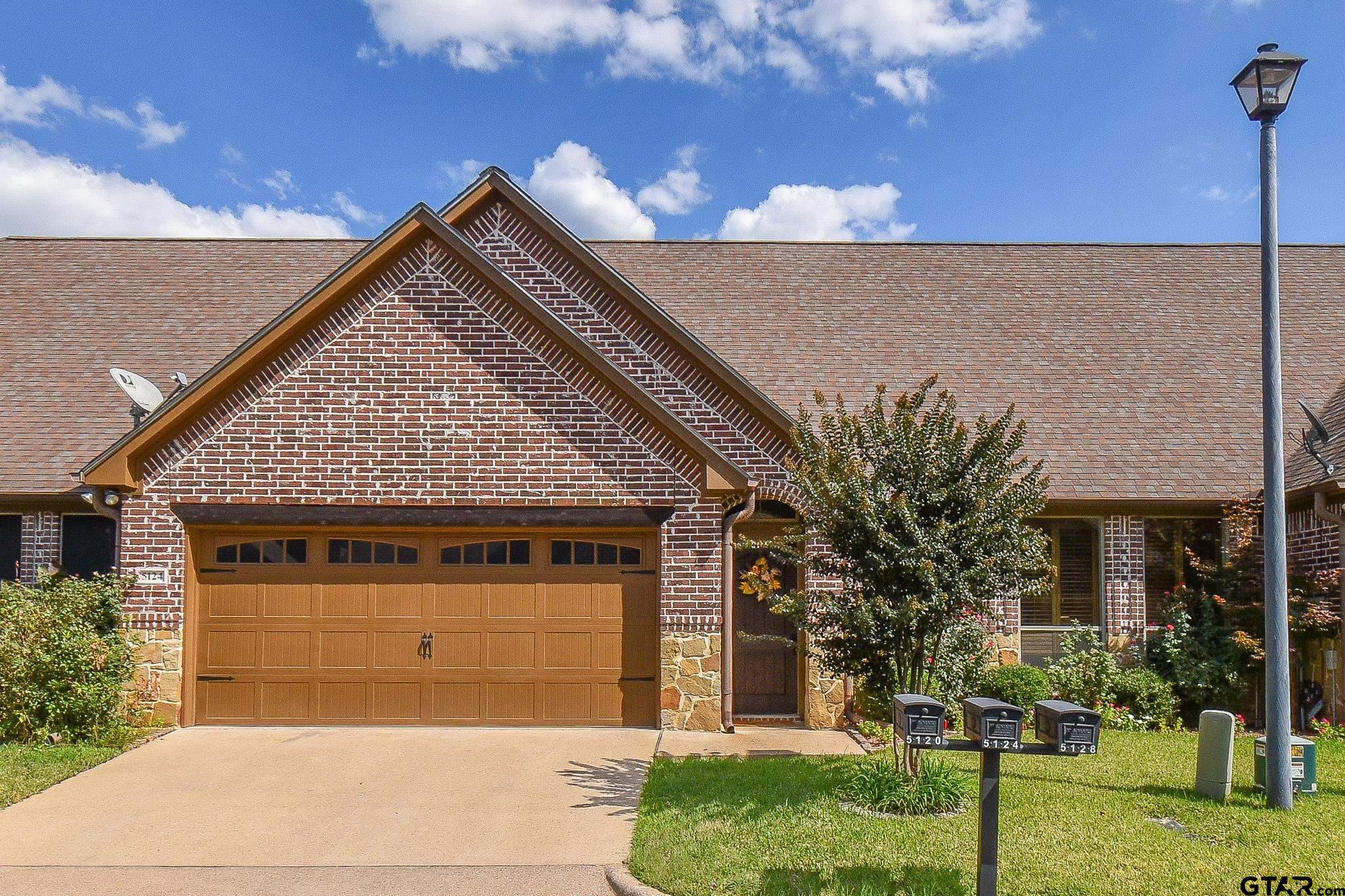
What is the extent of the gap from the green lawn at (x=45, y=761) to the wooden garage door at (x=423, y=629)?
1206 millimetres

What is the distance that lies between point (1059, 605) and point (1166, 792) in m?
4.66

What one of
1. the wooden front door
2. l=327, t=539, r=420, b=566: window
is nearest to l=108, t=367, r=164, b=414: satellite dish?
l=327, t=539, r=420, b=566: window

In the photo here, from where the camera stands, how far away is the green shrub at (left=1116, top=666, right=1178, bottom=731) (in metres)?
11.2

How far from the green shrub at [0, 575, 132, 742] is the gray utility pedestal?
10.3 metres

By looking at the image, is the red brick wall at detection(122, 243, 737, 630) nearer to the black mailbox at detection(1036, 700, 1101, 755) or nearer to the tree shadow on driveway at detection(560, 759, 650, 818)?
the tree shadow on driveway at detection(560, 759, 650, 818)

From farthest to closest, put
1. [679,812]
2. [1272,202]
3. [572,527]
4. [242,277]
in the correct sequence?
[242,277], [572,527], [1272,202], [679,812]

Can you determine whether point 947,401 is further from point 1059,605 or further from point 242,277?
point 242,277

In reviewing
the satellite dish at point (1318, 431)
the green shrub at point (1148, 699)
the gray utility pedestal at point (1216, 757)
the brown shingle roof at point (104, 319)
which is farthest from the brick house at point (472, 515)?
the gray utility pedestal at point (1216, 757)

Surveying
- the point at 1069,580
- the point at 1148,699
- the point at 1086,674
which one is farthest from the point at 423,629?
the point at 1148,699

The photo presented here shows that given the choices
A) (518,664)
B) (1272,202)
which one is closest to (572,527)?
(518,664)

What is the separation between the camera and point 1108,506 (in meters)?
11.9

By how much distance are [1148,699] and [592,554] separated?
6888mm

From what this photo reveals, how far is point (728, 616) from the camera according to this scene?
34.3 ft

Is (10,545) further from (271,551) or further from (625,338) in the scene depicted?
(625,338)
